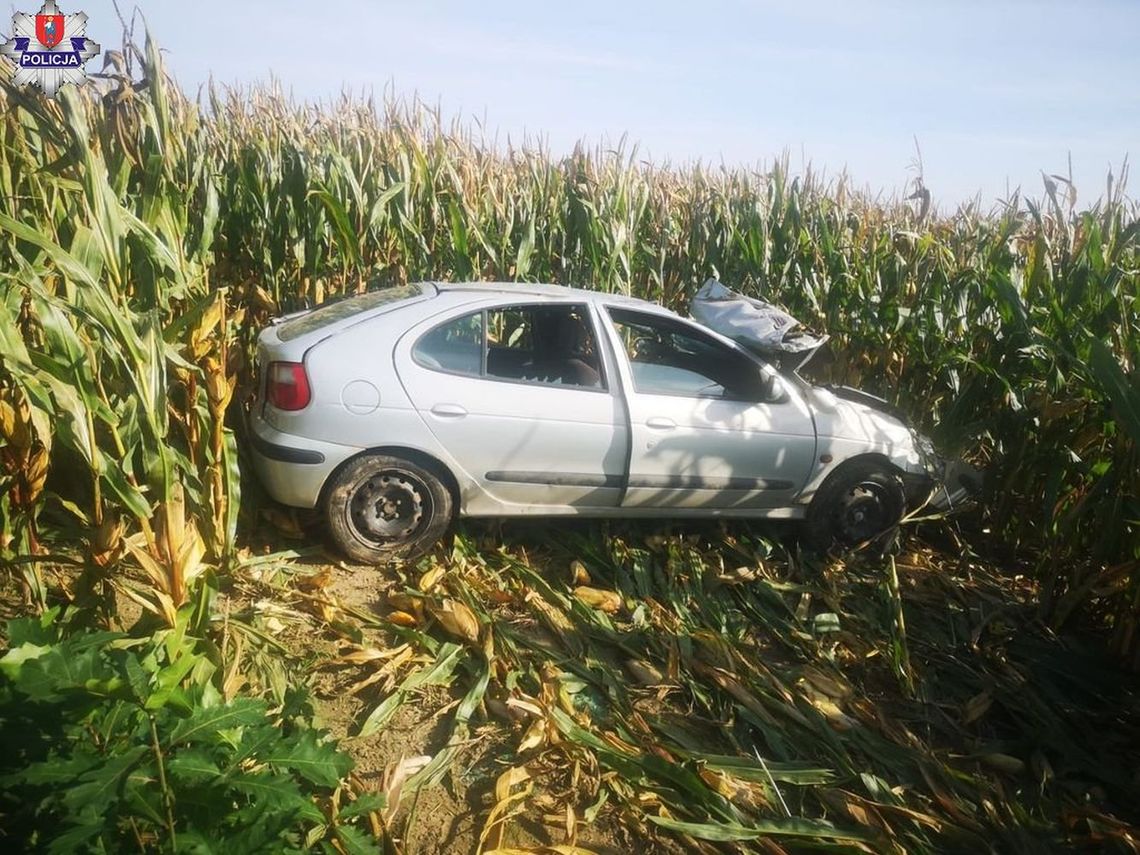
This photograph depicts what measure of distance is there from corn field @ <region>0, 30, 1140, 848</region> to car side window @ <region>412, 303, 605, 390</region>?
998 mm

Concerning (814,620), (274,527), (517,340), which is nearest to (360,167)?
(517,340)

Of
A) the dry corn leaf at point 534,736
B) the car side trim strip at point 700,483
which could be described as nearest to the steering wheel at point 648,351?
the car side trim strip at point 700,483

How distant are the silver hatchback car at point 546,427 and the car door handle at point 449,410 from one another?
1 centimetres

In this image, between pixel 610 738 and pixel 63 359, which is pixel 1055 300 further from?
pixel 63 359

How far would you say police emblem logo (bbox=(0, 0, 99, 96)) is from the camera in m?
3.80

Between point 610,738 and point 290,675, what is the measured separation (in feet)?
4.29

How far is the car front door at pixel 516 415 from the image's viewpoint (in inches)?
173

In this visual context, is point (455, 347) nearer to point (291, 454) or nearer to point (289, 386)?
point (289, 386)

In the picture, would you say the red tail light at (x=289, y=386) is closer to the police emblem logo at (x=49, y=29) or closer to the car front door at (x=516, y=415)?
the car front door at (x=516, y=415)

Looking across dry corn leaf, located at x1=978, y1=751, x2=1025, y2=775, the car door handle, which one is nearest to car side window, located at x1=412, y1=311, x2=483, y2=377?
the car door handle

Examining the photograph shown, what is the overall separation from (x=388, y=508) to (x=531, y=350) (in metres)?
1.40

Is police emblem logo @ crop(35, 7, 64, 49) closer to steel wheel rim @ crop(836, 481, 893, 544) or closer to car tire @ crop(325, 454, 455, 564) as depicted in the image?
car tire @ crop(325, 454, 455, 564)

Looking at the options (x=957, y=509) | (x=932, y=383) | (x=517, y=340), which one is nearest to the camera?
(x=957, y=509)

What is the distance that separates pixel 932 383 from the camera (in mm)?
5949
